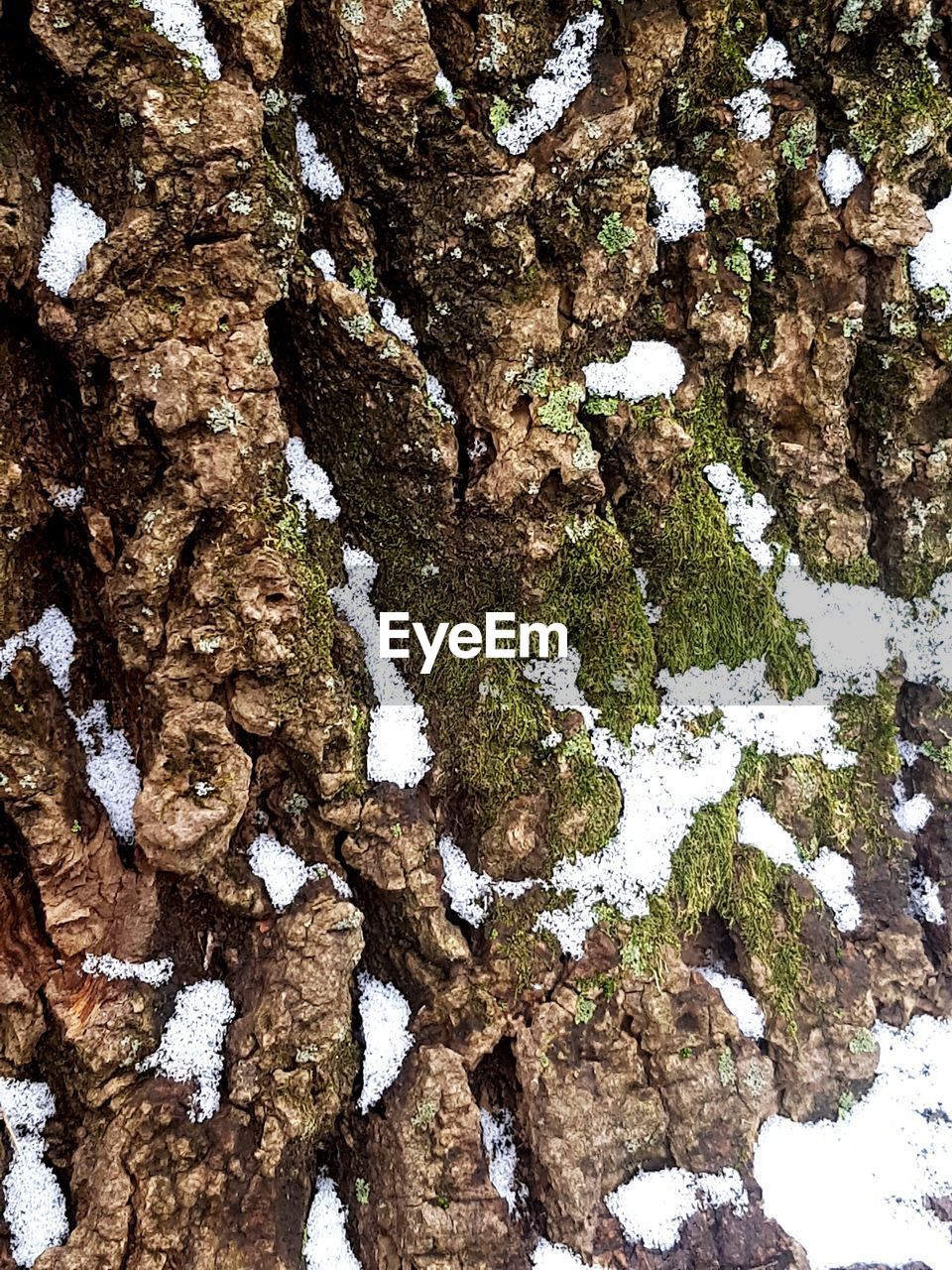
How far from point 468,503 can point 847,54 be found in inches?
115

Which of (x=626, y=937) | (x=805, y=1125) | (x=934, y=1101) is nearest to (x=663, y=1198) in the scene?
(x=805, y=1125)

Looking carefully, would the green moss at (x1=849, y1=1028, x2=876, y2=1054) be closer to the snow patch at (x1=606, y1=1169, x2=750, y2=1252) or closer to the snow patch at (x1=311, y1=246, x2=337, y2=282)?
the snow patch at (x1=606, y1=1169, x2=750, y2=1252)

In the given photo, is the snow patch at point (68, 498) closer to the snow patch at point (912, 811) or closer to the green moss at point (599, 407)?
the green moss at point (599, 407)

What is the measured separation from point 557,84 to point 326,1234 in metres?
5.13

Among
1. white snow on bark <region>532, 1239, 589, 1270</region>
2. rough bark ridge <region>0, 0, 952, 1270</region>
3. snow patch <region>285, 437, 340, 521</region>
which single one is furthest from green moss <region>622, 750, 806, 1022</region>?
snow patch <region>285, 437, 340, 521</region>

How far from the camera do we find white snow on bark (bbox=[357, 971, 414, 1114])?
132 inches

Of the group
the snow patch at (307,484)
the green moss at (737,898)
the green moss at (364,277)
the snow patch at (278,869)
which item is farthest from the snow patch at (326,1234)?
the green moss at (364,277)

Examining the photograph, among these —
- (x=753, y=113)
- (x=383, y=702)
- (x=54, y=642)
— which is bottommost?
(x=383, y=702)

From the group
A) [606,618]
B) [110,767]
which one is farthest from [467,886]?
[110,767]

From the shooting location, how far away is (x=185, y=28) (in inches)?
116

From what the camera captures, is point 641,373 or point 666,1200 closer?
point 666,1200

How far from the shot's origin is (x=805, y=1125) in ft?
12.5

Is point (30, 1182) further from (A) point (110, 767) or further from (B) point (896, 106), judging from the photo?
(B) point (896, 106)

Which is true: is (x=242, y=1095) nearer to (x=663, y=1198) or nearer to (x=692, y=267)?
(x=663, y=1198)
